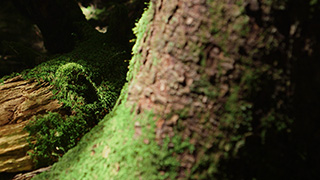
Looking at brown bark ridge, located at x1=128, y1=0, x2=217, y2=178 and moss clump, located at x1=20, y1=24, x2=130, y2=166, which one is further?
moss clump, located at x1=20, y1=24, x2=130, y2=166

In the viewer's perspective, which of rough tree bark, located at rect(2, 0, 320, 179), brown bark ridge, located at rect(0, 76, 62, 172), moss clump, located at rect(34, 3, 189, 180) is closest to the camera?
rough tree bark, located at rect(2, 0, 320, 179)

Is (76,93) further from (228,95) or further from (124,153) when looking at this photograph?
(228,95)

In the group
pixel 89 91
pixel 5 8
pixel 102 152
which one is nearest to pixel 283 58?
pixel 102 152

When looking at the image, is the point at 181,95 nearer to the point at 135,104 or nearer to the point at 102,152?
the point at 135,104

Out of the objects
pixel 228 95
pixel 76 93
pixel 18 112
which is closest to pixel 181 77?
pixel 228 95

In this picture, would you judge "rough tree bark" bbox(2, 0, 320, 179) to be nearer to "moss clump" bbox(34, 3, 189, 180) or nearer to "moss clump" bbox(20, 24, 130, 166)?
"moss clump" bbox(34, 3, 189, 180)

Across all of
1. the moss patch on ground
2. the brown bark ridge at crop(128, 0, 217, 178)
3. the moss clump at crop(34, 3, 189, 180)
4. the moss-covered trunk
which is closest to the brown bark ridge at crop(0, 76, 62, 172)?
the moss patch on ground

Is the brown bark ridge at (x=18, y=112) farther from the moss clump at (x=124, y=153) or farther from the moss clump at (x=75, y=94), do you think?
the moss clump at (x=124, y=153)

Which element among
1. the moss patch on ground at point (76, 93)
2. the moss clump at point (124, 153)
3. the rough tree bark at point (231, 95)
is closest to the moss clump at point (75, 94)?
the moss patch on ground at point (76, 93)
